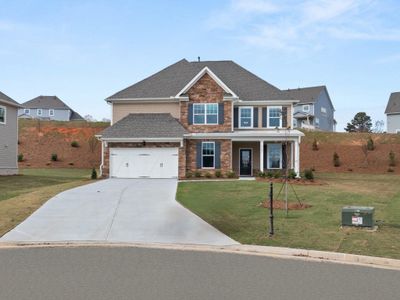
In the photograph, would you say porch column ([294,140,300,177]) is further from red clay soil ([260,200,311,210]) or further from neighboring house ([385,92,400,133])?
neighboring house ([385,92,400,133])

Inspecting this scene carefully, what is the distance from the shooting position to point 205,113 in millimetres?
32906

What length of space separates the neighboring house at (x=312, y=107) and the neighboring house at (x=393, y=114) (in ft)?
32.4

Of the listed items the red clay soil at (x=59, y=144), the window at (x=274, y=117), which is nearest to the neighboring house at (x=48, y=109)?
the red clay soil at (x=59, y=144)

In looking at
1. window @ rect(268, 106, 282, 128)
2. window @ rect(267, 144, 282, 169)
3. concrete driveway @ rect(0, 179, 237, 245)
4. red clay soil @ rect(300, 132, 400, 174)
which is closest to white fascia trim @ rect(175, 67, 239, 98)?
window @ rect(268, 106, 282, 128)

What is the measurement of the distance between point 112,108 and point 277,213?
2236 cm

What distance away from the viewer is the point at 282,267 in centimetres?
871

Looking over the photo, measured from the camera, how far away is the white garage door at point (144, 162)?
104 feet

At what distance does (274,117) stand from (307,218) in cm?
2047

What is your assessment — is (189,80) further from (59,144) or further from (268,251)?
(268,251)

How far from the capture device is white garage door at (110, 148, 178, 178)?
31.7 meters

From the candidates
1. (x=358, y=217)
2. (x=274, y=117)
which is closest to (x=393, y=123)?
(x=274, y=117)

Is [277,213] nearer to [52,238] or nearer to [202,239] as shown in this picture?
[202,239]

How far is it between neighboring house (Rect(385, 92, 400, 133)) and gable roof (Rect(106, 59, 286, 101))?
3846 cm

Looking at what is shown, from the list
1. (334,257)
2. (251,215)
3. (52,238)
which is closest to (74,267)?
(52,238)
